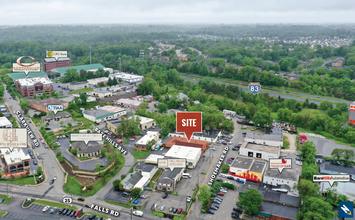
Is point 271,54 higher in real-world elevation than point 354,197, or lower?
higher

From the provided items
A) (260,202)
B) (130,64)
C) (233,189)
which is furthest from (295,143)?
(130,64)

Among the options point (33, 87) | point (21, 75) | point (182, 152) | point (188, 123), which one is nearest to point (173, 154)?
point (182, 152)

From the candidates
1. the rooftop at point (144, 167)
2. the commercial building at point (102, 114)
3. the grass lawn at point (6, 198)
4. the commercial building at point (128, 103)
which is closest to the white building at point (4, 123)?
the commercial building at point (102, 114)

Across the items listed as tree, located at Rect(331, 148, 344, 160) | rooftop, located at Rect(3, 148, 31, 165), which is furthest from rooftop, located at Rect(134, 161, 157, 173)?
tree, located at Rect(331, 148, 344, 160)

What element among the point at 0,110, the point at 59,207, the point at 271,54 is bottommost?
the point at 59,207

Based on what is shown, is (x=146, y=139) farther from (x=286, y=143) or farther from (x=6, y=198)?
(x=286, y=143)

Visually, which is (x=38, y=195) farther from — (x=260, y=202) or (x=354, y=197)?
(x=354, y=197)
